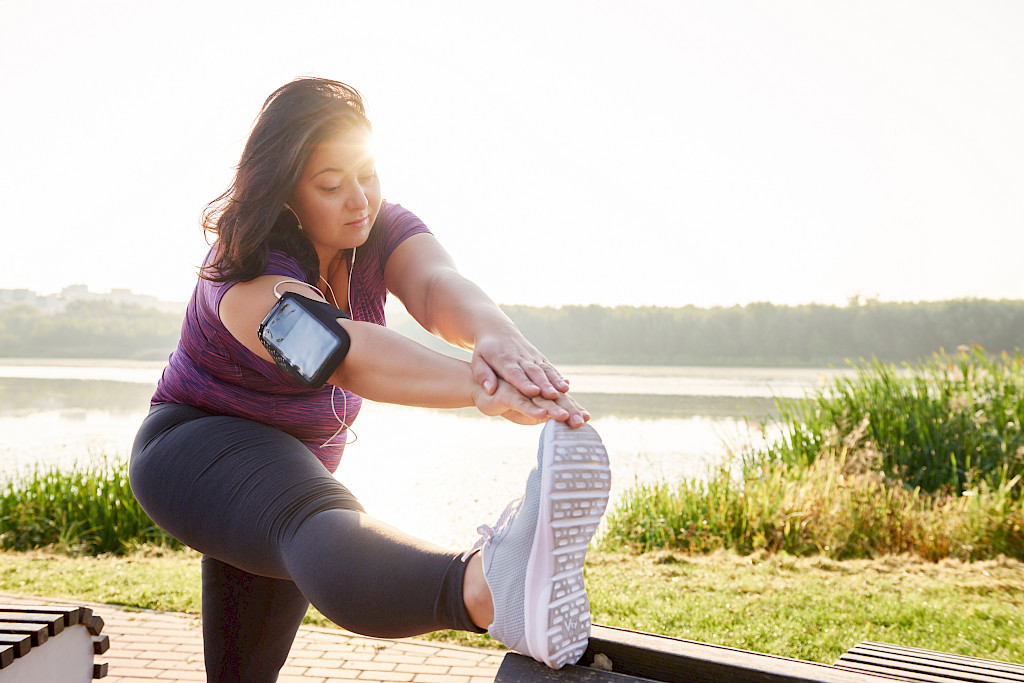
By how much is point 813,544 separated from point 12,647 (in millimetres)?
4605

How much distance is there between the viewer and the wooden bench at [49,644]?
64.5 inches

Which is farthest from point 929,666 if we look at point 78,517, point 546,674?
point 78,517

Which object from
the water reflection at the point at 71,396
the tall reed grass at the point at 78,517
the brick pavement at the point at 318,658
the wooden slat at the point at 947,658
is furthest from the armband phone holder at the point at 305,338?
the water reflection at the point at 71,396

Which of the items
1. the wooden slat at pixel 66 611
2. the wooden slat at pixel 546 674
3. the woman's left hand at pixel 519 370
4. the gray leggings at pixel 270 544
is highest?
the woman's left hand at pixel 519 370

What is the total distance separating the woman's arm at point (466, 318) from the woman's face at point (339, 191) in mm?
164

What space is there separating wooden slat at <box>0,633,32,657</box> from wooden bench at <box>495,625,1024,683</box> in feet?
3.67

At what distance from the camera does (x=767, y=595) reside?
3887 millimetres

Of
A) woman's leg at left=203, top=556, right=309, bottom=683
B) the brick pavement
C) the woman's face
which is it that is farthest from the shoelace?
the brick pavement

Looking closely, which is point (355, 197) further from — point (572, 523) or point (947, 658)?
point (947, 658)

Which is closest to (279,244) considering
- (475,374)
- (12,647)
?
(475,374)

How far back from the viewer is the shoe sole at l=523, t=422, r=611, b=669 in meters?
1.16

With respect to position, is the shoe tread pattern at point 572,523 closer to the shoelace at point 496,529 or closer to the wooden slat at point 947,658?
the shoelace at point 496,529

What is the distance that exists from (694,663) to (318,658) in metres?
2.33

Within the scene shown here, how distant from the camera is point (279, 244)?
162 cm
